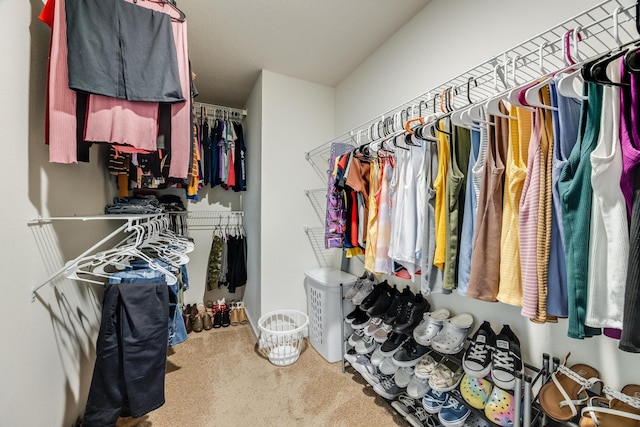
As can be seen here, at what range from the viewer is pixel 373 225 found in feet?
5.24

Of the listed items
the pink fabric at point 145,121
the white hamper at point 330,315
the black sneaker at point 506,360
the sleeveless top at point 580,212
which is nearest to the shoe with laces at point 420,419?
the black sneaker at point 506,360

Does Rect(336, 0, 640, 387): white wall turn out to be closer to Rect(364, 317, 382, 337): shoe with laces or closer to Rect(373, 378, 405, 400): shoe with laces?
Rect(364, 317, 382, 337): shoe with laces

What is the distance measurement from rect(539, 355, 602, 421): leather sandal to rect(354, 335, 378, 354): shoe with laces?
102 centimetres

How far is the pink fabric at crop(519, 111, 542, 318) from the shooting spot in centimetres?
80

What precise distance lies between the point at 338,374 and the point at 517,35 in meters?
2.35

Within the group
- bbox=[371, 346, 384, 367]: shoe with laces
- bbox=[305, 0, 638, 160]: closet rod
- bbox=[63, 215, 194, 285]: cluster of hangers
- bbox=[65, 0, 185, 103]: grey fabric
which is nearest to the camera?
bbox=[305, 0, 638, 160]: closet rod

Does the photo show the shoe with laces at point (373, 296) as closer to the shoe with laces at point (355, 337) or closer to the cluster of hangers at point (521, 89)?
the shoe with laces at point (355, 337)

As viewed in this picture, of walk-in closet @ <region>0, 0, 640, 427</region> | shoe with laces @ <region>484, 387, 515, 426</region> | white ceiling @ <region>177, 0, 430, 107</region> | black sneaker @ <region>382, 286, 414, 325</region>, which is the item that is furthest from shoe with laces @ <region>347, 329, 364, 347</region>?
white ceiling @ <region>177, 0, 430, 107</region>

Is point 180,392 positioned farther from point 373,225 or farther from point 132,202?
point 373,225

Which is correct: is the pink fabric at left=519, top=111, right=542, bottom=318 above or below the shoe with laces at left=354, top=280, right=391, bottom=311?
above

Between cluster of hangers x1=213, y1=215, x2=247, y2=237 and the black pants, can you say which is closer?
the black pants

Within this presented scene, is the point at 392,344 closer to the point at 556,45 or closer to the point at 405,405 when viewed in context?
the point at 405,405

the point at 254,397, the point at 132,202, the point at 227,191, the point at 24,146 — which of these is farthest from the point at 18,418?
the point at 227,191

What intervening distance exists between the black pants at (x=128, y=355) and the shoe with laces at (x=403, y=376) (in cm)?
128
